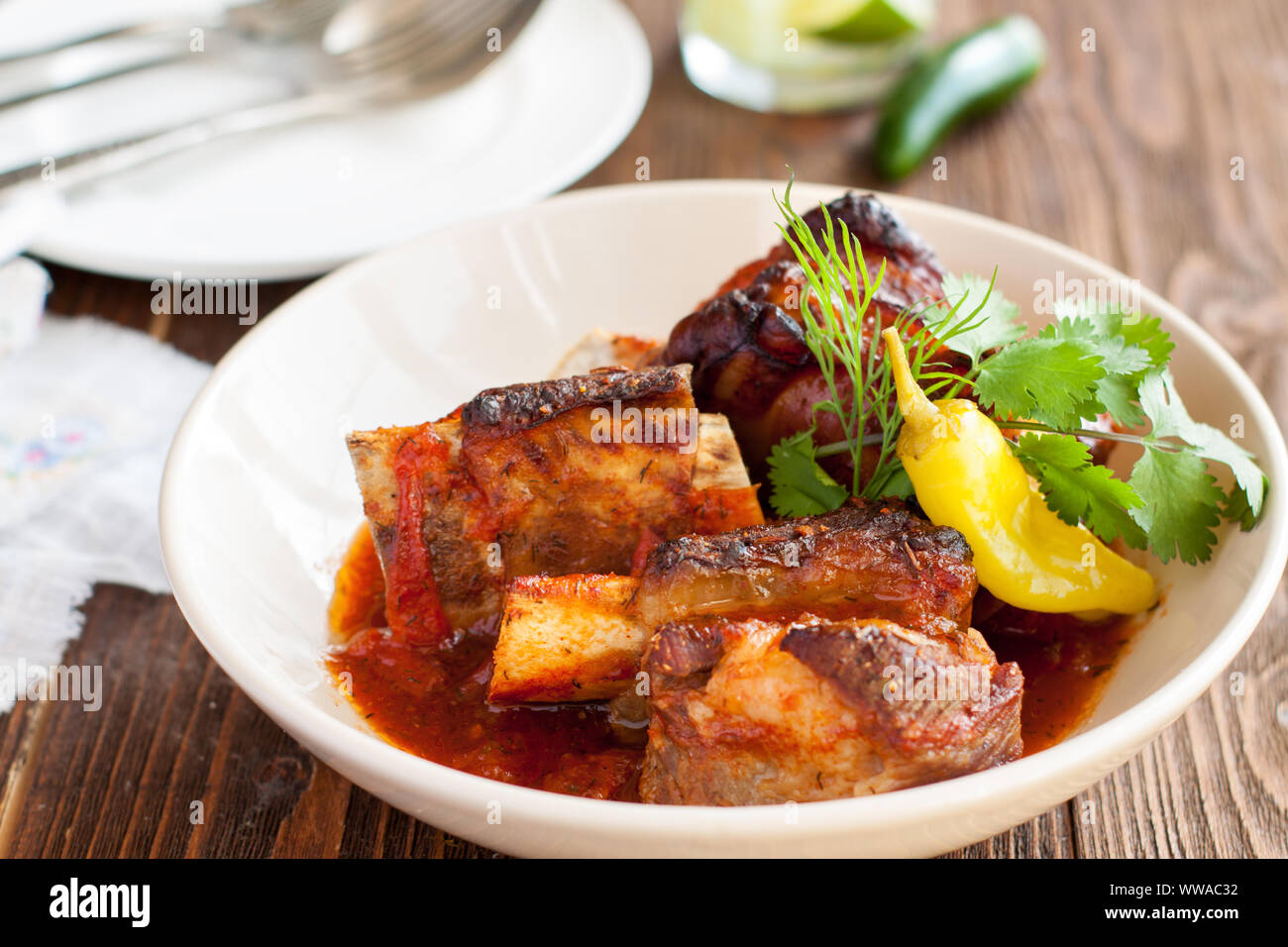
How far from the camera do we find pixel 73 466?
393 centimetres

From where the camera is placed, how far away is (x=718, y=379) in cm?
308

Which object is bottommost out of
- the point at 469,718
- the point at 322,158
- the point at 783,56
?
the point at 469,718

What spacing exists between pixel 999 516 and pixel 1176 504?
18.4 inches

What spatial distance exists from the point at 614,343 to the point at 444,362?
2.43 ft

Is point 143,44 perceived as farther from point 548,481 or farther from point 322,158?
point 548,481

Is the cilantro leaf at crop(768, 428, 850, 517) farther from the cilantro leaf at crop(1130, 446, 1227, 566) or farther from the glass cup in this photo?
the glass cup

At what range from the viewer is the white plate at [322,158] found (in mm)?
4609

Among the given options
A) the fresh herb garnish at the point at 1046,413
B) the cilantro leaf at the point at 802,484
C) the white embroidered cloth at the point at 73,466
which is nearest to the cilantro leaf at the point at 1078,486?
the fresh herb garnish at the point at 1046,413

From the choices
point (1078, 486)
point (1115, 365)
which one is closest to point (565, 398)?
point (1078, 486)

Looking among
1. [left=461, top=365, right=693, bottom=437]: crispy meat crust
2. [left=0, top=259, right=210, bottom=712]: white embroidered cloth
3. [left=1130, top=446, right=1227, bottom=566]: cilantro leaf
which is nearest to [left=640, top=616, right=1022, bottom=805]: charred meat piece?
[left=461, top=365, right=693, bottom=437]: crispy meat crust

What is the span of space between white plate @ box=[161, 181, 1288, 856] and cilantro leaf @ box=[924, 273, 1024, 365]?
63 centimetres

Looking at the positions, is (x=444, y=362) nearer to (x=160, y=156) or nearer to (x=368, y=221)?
(x=368, y=221)

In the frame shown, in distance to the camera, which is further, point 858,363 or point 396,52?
point 396,52
